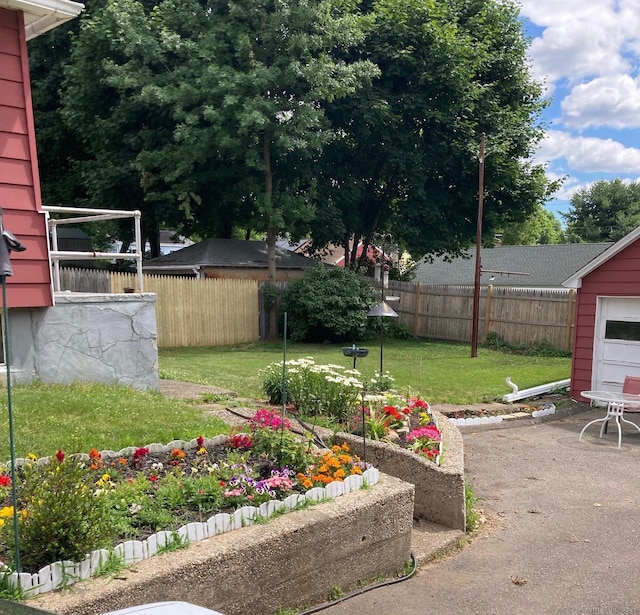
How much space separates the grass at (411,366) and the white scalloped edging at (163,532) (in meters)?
3.68

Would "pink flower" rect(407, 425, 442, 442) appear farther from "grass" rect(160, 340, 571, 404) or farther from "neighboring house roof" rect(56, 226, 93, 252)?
"neighboring house roof" rect(56, 226, 93, 252)

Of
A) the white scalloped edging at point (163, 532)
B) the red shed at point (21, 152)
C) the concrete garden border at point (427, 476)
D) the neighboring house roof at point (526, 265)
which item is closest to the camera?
the white scalloped edging at point (163, 532)

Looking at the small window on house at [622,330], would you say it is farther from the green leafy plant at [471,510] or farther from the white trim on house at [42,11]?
the white trim on house at [42,11]

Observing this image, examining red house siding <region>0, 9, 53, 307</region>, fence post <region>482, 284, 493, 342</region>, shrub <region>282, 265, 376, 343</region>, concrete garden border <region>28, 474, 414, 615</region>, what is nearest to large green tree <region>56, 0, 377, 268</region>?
shrub <region>282, 265, 376, 343</region>

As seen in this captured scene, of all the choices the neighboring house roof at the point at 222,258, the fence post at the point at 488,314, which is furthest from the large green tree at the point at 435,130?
the fence post at the point at 488,314

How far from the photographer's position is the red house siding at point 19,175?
20.9 feet

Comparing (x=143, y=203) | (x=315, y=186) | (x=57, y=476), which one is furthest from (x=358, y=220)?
(x=57, y=476)

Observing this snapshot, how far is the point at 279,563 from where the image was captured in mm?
3299

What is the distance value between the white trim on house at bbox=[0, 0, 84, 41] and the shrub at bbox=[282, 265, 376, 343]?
34.2 feet

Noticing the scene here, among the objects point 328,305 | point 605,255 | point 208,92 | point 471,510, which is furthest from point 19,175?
point 328,305

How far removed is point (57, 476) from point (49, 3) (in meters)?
5.64

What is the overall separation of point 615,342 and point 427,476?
22.3 ft

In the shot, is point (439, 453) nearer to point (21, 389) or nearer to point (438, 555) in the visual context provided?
point (438, 555)

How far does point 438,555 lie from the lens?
14.4ft
